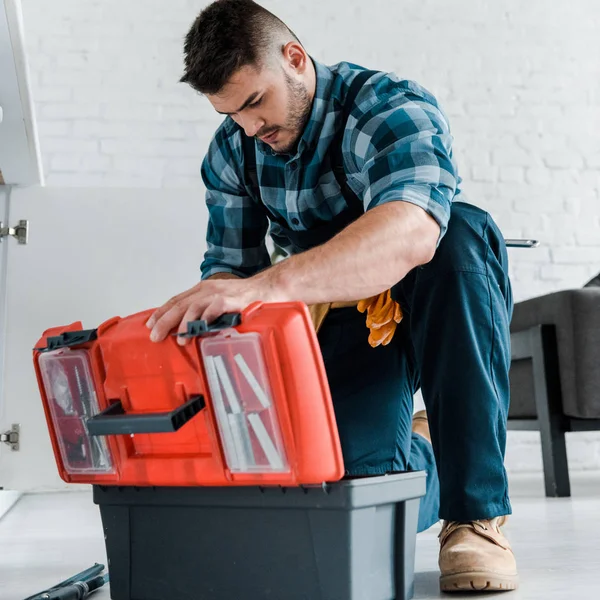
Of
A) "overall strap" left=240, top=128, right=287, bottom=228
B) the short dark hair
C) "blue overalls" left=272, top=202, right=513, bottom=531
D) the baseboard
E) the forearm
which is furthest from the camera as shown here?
the baseboard

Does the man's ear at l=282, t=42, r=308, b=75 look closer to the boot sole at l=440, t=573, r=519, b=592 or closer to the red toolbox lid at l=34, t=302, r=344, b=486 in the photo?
the red toolbox lid at l=34, t=302, r=344, b=486

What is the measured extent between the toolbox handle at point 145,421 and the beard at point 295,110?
51cm

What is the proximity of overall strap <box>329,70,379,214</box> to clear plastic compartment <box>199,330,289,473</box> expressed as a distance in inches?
19.3

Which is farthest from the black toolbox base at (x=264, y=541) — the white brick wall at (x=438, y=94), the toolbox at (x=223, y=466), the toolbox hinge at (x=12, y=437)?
the white brick wall at (x=438, y=94)

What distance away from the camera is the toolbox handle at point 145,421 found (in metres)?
0.73

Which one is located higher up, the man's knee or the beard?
the beard

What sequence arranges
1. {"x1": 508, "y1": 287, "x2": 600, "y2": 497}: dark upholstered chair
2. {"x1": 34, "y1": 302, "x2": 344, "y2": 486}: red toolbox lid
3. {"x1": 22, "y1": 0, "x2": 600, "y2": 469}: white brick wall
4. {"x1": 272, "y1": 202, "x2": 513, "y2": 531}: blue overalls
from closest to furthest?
{"x1": 34, "y1": 302, "x2": 344, "y2": 486}: red toolbox lid < {"x1": 272, "y1": 202, "x2": 513, "y2": 531}: blue overalls < {"x1": 508, "y1": 287, "x2": 600, "y2": 497}: dark upholstered chair < {"x1": 22, "y1": 0, "x2": 600, "y2": 469}: white brick wall

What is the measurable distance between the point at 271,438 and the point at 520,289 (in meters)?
2.77

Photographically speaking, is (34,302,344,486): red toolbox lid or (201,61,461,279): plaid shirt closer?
(34,302,344,486): red toolbox lid

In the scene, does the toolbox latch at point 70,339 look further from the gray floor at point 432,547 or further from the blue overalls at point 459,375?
the blue overalls at point 459,375

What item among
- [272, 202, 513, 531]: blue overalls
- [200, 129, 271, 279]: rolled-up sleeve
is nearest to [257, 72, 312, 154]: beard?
[200, 129, 271, 279]: rolled-up sleeve

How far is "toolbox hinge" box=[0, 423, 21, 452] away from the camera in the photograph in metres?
2.35

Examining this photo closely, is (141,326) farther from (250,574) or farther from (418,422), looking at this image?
(418,422)

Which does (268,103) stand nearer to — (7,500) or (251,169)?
(251,169)
